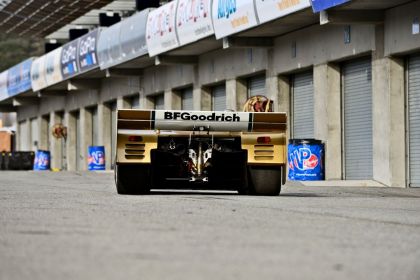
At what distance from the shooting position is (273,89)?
32.0 metres

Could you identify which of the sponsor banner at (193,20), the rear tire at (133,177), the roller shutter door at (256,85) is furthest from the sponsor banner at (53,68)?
the rear tire at (133,177)

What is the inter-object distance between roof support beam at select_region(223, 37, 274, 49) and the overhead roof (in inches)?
719

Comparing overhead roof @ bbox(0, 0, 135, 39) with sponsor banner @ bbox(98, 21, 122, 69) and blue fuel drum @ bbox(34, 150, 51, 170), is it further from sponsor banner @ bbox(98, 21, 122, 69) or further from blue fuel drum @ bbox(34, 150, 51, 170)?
sponsor banner @ bbox(98, 21, 122, 69)

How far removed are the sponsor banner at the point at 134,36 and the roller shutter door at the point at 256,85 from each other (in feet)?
14.0

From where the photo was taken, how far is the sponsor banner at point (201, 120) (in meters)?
17.4

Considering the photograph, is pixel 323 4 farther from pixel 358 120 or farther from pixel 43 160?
pixel 43 160

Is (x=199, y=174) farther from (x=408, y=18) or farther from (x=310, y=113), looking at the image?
(x=310, y=113)

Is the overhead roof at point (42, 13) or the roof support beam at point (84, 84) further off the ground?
the overhead roof at point (42, 13)

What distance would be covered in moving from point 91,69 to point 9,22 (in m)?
14.1

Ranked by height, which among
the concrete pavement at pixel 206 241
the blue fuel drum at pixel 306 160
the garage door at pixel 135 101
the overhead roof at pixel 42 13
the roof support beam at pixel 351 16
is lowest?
the concrete pavement at pixel 206 241

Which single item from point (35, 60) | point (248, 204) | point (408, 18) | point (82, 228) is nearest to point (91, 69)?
point (35, 60)

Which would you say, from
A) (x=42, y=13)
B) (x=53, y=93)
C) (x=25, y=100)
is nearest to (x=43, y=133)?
(x=25, y=100)

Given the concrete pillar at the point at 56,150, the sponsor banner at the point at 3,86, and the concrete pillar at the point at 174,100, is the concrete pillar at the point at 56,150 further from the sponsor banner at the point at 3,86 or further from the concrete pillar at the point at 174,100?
the concrete pillar at the point at 174,100

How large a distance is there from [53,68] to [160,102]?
8.94 m
